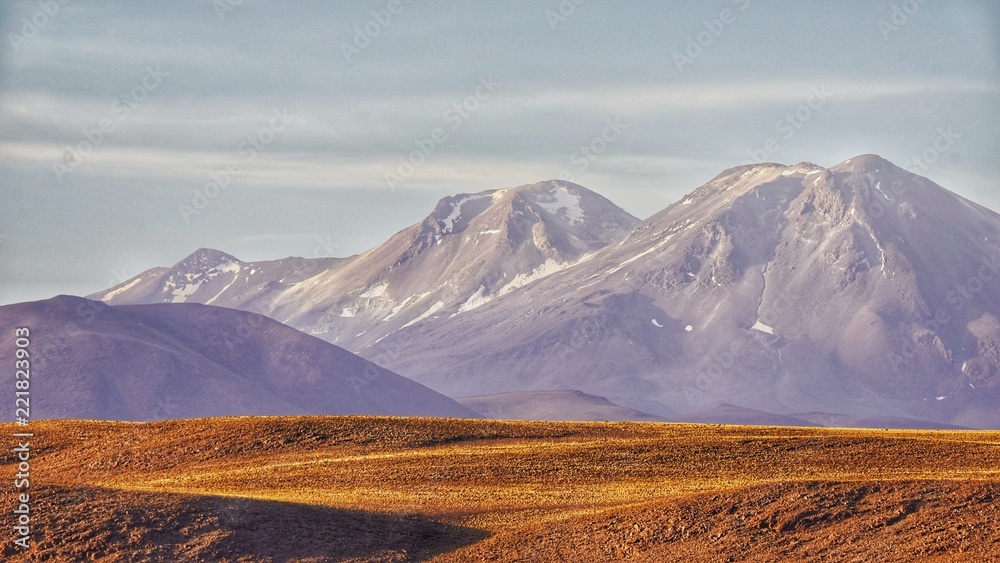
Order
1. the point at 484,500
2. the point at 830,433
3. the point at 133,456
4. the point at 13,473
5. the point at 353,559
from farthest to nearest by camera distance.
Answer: the point at 830,433 < the point at 133,456 < the point at 13,473 < the point at 484,500 < the point at 353,559

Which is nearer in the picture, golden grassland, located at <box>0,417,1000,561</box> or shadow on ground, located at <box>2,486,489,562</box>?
shadow on ground, located at <box>2,486,489,562</box>

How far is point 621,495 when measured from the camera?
5297cm

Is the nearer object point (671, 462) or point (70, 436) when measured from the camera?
point (671, 462)

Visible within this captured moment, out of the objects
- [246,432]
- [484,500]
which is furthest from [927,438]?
[246,432]

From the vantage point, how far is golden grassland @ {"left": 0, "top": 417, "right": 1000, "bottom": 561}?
1711 inches

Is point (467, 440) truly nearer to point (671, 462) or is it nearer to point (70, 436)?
point (671, 462)

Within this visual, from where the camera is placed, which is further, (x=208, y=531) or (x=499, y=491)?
(x=499, y=491)

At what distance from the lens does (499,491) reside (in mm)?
54375

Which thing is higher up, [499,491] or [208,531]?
[499,491]

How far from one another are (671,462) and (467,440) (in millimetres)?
12357

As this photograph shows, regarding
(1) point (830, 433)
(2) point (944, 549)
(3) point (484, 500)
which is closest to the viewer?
(2) point (944, 549)

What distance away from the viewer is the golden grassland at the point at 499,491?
4347cm

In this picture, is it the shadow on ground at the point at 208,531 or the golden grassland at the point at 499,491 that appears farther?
the golden grassland at the point at 499,491

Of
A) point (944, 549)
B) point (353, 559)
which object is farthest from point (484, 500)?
point (944, 549)
